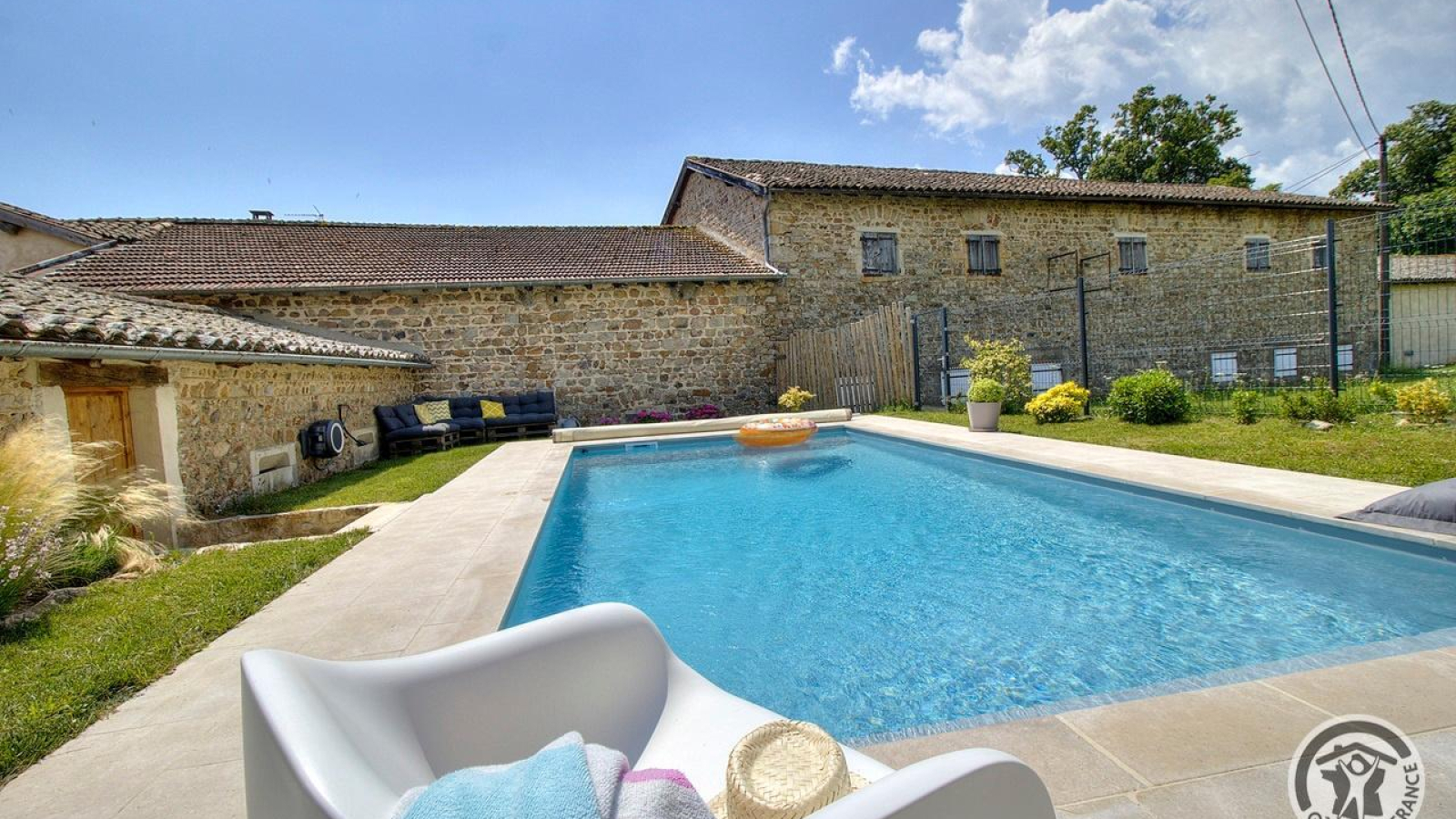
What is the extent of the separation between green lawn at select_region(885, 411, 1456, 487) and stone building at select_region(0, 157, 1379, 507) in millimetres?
2683

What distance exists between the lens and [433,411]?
34.8ft

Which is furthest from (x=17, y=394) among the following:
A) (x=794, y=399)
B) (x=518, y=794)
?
(x=794, y=399)

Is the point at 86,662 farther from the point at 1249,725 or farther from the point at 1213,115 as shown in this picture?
the point at 1213,115

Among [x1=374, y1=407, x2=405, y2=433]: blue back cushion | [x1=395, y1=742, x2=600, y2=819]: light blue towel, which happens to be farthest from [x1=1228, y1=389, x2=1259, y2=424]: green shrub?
[x1=374, y1=407, x2=405, y2=433]: blue back cushion

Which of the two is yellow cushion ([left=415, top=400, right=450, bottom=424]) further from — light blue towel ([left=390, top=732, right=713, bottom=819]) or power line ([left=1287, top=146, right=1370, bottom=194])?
power line ([left=1287, top=146, right=1370, bottom=194])

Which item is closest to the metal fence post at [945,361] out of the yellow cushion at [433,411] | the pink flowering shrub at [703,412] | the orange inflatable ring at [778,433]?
the orange inflatable ring at [778,433]

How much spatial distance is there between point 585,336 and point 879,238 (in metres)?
6.92

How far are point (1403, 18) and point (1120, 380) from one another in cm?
608

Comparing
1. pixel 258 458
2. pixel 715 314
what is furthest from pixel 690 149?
pixel 258 458

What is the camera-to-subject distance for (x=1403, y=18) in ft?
26.3

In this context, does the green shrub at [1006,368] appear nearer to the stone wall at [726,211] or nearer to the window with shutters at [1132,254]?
the stone wall at [726,211]

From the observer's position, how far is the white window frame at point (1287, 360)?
13131 millimetres

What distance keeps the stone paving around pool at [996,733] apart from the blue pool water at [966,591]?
523 mm

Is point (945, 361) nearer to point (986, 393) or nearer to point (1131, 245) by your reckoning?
point (986, 393)
